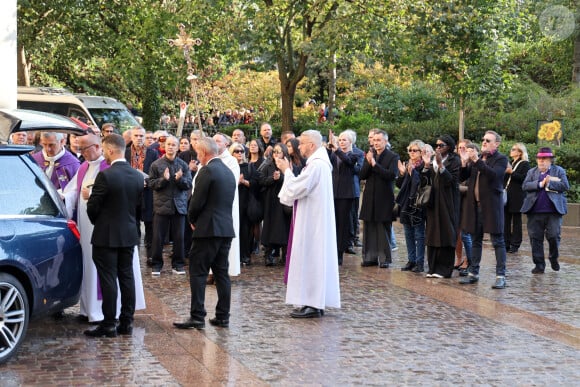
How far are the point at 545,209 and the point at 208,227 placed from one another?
21.4 feet

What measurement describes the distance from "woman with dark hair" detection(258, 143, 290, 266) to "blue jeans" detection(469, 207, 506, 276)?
9.16 ft

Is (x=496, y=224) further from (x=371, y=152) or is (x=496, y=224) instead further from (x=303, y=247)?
(x=303, y=247)

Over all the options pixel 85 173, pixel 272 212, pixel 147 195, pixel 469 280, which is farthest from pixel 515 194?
pixel 85 173

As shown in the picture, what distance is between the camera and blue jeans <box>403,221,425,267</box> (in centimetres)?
1411

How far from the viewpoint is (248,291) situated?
12305 mm

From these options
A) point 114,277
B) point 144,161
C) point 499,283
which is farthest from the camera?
point 144,161

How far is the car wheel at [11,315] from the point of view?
26.2ft

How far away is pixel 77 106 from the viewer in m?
26.7

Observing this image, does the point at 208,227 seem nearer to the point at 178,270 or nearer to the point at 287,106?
the point at 178,270

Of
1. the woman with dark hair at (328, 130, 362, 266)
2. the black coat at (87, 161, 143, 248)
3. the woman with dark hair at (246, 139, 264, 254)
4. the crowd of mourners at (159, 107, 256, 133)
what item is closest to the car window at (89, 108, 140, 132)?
the crowd of mourners at (159, 107, 256, 133)

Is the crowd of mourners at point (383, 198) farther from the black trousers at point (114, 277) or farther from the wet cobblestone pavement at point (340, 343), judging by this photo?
the black trousers at point (114, 277)

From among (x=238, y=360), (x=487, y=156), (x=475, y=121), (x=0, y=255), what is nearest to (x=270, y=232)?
(x=487, y=156)

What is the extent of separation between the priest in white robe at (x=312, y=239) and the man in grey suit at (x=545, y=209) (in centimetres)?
483

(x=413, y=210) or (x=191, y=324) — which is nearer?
(x=191, y=324)
